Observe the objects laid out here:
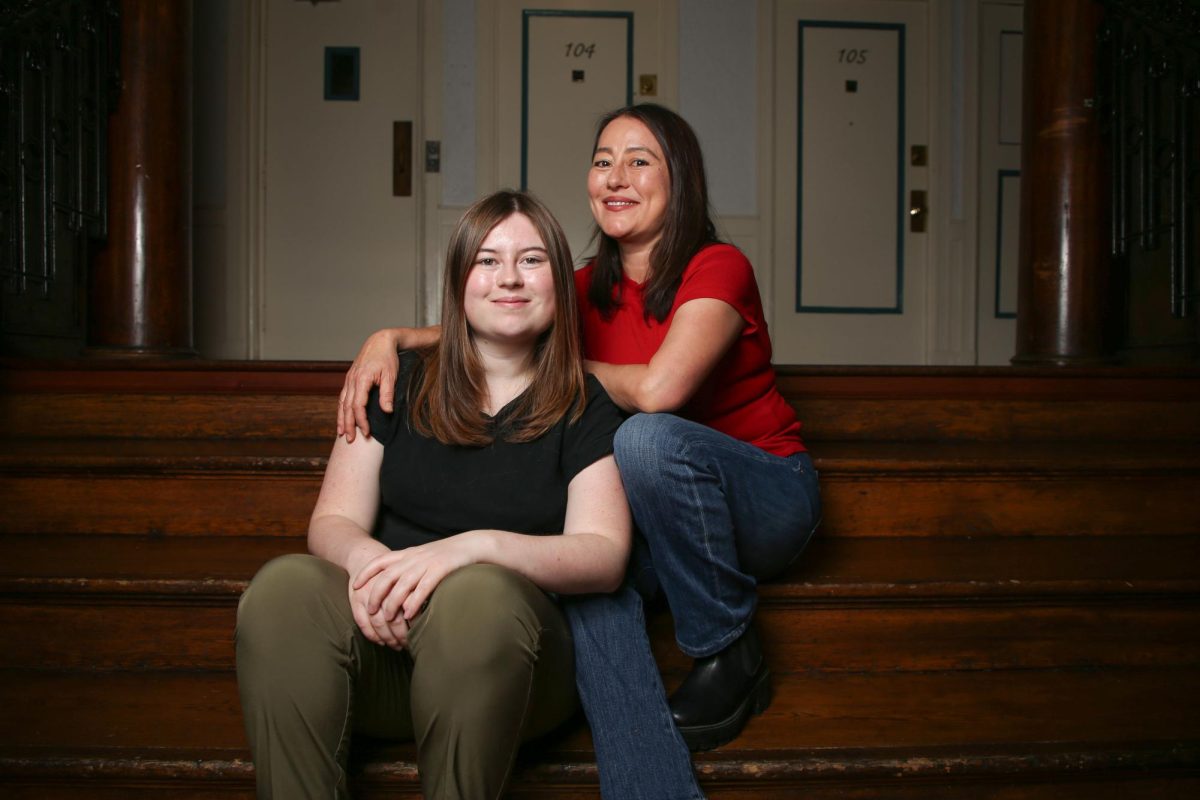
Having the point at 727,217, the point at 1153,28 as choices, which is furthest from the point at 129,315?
the point at 1153,28

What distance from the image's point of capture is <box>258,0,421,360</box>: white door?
4.12 m

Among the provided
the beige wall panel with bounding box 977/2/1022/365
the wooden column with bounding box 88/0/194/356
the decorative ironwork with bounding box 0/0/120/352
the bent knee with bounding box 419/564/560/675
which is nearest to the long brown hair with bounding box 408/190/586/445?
the bent knee with bounding box 419/564/560/675

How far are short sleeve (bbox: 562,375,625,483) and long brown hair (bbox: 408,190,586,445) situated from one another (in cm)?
2

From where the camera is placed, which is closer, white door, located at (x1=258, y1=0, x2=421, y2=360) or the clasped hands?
the clasped hands

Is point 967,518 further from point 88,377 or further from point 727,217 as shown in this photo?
point 727,217

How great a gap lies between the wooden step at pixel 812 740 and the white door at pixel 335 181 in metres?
2.86

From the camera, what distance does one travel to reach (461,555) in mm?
1145

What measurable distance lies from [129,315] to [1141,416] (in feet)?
9.03

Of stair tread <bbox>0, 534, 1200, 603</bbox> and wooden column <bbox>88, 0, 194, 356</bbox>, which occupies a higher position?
wooden column <bbox>88, 0, 194, 356</bbox>

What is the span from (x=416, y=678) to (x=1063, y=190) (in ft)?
8.05

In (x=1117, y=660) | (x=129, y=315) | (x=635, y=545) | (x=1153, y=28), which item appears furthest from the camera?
(x=129, y=315)

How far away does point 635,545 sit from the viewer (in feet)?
4.75

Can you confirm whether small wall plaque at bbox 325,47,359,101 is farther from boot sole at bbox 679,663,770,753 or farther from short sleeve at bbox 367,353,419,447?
boot sole at bbox 679,663,770,753

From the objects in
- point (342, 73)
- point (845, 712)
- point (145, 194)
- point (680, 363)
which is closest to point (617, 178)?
point (680, 363)
